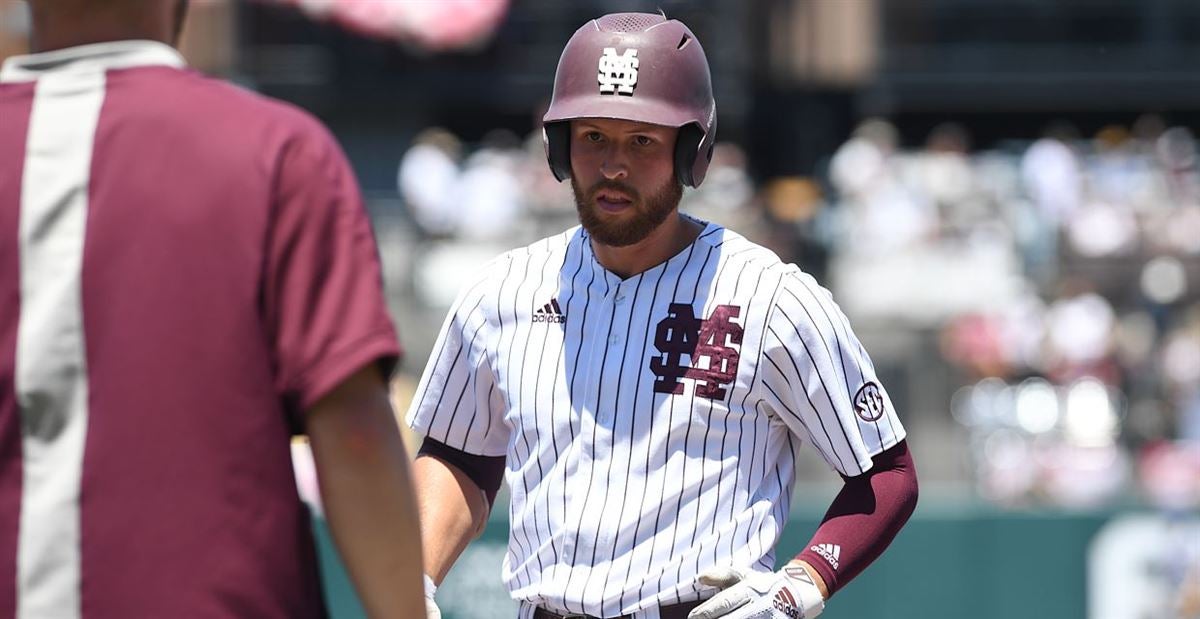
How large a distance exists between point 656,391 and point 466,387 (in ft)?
1.56

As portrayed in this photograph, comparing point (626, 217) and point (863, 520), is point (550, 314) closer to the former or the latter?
point (626, 217)

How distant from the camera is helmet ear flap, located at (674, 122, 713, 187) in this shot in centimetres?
377

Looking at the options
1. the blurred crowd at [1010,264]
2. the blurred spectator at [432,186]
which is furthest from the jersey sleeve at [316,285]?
the blurred spectator at [432,186]

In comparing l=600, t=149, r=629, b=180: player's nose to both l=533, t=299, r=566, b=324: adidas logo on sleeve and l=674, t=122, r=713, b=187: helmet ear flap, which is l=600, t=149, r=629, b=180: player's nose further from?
l=533, t=299, r=566, b=324: adidas logo on sleeve

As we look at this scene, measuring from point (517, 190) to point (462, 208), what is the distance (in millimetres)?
538

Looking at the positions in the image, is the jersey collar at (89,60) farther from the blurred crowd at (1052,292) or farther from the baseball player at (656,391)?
the blurred crowd at (1052,292)

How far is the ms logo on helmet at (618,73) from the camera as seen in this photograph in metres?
3.71

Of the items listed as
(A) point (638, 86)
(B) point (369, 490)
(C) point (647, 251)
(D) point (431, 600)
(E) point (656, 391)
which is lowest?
(D) point (431, 600)

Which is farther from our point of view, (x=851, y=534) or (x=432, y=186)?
(x=432, y=186)

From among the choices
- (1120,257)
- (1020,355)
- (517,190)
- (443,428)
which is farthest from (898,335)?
(443,428)

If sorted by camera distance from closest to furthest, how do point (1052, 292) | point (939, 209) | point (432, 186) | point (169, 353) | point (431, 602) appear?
1. point (169, 353)
2. point (431, 602)
3. point (1052, 292)
4. point (939, 209)
5. point (432, 186)

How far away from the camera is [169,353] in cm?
238

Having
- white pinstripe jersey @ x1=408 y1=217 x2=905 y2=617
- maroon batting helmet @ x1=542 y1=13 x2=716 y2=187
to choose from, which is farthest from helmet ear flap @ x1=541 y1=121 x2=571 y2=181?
white pinstripe jersey @ x1=408 y1=217 x2=905 y2=617

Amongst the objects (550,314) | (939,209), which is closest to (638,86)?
(550,314)
